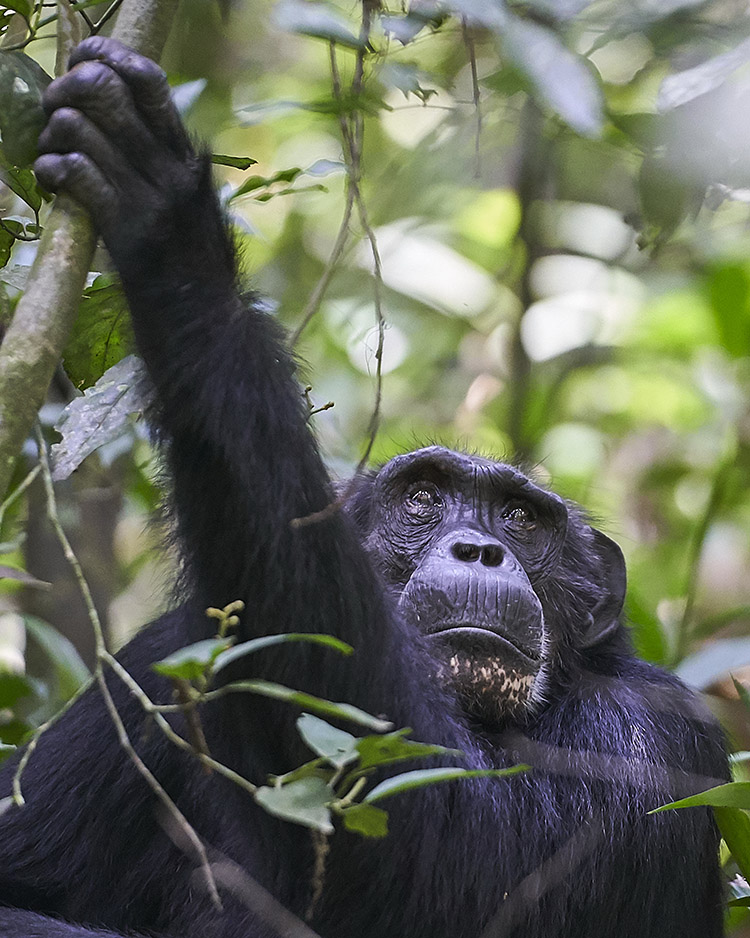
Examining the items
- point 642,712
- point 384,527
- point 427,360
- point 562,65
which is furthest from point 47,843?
point 427,360

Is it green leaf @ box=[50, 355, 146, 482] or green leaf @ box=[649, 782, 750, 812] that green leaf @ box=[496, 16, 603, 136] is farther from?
green leaf @ box=[649, 782, 750, 812]

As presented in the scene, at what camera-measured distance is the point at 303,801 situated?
123 cm

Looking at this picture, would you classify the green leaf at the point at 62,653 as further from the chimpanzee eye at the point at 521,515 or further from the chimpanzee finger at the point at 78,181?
the chimpanzee finger at the point at 78,181

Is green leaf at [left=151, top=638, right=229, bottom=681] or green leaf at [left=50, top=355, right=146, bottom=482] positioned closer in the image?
green leaf at [left=151, top=638, right=229, bottom=681]

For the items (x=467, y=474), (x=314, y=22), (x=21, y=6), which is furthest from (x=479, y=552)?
(x=21, y=6)

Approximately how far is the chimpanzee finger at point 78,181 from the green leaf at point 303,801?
80cm

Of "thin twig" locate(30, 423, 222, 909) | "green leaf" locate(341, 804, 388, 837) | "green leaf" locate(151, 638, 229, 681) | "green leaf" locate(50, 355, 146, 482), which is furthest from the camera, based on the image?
"green leaf" locate(50, 355, 146, 482)

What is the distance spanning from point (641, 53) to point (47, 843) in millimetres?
2927

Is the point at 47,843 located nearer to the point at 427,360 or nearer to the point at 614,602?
the point at 614,602

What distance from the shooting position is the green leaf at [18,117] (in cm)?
175

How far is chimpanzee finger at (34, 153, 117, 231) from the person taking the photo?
5.24 feet

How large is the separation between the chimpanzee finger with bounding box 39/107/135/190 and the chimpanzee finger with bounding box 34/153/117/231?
3 cm

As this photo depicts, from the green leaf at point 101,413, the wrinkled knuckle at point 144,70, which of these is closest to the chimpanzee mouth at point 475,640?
the green leaf at point 101,413

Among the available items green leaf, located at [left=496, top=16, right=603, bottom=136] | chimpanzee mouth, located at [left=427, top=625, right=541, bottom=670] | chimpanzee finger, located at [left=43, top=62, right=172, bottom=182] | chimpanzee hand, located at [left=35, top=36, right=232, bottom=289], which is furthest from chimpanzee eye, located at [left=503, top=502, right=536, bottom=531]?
chimpanzee finger, located at [left=43, top=62, right=172, bottom=182]
